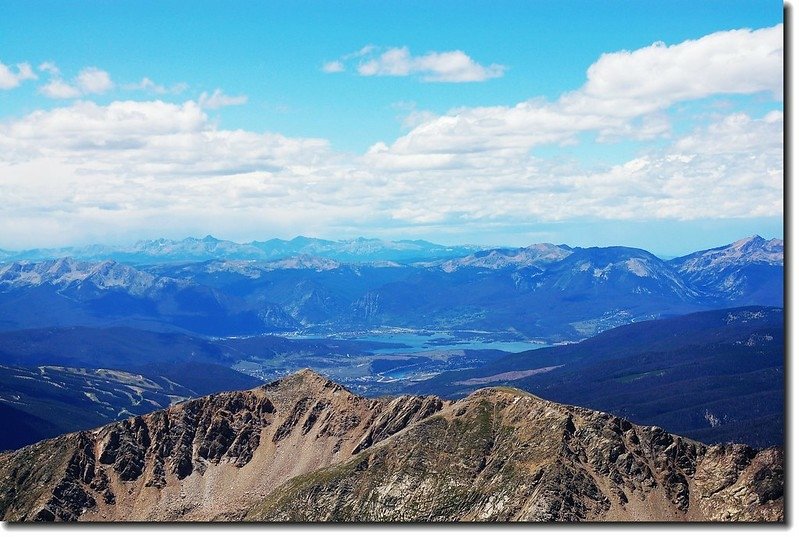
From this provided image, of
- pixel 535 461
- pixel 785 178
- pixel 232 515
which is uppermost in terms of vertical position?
pixel 785 178

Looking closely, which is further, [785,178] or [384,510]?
[384,510]

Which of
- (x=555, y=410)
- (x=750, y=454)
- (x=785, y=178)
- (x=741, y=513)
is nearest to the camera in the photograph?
(x=785, y=178)

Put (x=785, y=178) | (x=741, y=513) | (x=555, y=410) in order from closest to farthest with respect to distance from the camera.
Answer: (x=785, y=178) < (x=741, y=513) < (x=555, y=410)

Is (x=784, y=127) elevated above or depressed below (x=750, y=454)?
above

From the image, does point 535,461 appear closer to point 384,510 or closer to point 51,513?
point 384,510

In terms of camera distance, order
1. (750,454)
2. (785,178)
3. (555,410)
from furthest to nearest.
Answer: (555,410) → (750,454) → (785,178)

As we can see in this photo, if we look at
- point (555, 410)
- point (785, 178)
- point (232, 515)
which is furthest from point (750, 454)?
point (232, 515)

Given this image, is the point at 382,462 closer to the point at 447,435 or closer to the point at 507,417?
the point at 447,435

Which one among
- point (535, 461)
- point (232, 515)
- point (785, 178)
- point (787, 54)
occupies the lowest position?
point (232, 515)

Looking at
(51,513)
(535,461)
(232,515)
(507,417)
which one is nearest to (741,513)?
(535,461)
